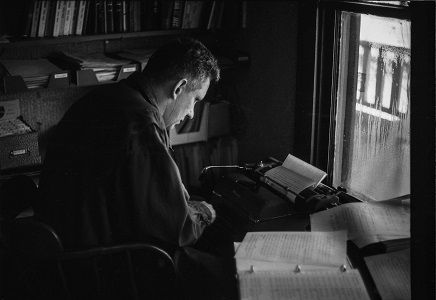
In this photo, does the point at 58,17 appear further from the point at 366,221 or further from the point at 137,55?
the point at 366,221

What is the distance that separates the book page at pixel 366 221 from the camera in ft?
5.48

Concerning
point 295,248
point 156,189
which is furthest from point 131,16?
point 295,248

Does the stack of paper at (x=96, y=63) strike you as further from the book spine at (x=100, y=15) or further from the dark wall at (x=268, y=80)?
the dark wall at (x=268, y=80)

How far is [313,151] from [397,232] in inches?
38.8

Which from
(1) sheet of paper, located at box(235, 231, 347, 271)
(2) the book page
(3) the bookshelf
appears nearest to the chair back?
(1) sheet of paper, located at box(235, 231, 347, 271)

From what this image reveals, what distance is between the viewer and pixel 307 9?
246 centimetres

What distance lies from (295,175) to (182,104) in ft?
1.67

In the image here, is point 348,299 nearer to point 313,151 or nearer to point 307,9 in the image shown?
point 313,151

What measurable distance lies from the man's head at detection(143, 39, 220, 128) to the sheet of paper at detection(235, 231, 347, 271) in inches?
21.6

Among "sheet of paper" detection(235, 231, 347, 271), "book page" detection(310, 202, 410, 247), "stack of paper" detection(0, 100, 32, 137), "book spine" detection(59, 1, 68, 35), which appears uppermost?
"book spine" detection(59, 1, 68, 35)

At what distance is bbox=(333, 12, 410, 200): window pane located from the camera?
2.12 m

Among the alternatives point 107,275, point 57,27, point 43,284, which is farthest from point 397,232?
point 57,27

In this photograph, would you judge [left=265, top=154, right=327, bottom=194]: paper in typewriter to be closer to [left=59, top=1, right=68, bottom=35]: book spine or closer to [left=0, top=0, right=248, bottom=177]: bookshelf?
[left=0, top=0, right=248, bottom=177]: bookshelf

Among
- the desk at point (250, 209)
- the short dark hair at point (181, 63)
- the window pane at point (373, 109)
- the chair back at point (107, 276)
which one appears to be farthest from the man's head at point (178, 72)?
the window pane at point (373, 109)
